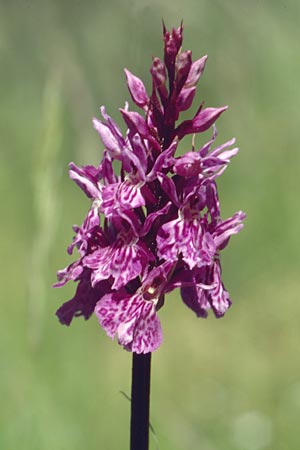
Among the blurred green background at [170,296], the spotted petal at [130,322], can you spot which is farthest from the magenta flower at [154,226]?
the blurred green background at [170,296]

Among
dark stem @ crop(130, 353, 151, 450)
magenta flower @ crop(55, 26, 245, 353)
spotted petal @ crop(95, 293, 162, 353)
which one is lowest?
dark stem @ crop(130, 353, 151, 450)

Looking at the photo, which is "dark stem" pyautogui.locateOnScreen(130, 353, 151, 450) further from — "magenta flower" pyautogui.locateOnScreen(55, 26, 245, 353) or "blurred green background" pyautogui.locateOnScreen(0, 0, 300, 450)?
"blurred green background" pyautogui.locateOnScreen(0, 0, 300, 450)

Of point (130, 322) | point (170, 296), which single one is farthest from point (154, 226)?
point (170, 296)

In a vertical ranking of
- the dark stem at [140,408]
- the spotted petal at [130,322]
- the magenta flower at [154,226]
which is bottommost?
the dark stem at [140,408]

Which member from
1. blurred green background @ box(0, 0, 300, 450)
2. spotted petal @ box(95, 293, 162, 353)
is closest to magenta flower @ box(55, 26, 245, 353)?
spotted petal @ box(95, 293, 162, 353)

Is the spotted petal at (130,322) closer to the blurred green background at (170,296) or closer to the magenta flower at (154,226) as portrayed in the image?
the magenta flower at (154,226)

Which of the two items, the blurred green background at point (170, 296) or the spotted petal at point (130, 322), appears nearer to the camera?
the spotted petal at point (130, 322)
